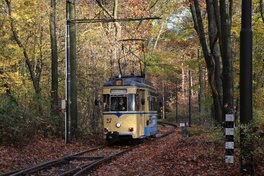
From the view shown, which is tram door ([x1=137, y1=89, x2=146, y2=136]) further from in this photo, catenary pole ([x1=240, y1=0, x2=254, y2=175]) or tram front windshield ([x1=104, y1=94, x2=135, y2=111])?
catenary pole ([x1=240, y1=0, x2=254, y2=175])

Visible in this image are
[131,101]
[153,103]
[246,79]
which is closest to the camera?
[246,79]

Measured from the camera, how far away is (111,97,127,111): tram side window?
20783mm

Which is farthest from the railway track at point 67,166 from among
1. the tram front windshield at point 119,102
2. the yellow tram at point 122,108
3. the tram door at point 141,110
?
the tram door at point 141,110

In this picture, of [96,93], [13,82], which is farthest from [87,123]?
[13,82]

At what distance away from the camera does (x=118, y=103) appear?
20.9 m

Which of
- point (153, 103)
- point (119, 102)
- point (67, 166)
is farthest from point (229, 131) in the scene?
point (153, 103)

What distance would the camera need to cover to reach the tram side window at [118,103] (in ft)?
68.2

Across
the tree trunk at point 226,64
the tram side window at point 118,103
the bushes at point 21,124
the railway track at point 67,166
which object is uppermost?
the tree trunk at point 226,64

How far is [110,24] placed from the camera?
96.3 ft

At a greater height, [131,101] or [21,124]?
[131,101]

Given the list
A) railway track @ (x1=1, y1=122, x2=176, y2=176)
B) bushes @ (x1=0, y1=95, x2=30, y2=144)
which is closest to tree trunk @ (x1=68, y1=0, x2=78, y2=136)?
bushes @ (x1=0, y1=95, x2=30, y2=144)

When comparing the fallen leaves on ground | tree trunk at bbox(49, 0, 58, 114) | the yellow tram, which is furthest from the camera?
tree trunk at bbox(49, 0, 58, 114)

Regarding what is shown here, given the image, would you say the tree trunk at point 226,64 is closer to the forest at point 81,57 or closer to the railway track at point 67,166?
the forest at point 81,57

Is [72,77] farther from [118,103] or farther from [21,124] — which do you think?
[21,124]
